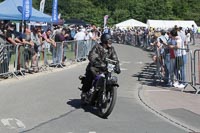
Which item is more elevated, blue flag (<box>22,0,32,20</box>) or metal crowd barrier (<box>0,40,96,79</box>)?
blue flag (<box>22,0,32,20</box>)

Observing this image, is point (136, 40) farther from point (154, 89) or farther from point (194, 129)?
point (194, 129)

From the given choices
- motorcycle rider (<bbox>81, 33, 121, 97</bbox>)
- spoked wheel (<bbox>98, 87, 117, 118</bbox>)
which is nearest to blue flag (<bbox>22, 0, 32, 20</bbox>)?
motorcycle rider (<bbox>81, 33, 121, 97</bbox>)

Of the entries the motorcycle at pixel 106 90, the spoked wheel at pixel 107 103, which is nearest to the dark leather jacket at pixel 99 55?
the motorcycle at pixel 106 90

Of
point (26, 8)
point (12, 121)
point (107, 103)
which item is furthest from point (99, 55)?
point (26, 8)

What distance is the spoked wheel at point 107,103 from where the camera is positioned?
958 cm

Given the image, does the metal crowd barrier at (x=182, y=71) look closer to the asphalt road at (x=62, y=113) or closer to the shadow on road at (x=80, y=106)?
the asphalt road at (x=62, y=113)

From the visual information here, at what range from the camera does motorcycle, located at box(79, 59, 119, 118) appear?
962cm

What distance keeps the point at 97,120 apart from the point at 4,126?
1.89 m

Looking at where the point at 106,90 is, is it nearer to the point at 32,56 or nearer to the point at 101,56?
the point at 101,56

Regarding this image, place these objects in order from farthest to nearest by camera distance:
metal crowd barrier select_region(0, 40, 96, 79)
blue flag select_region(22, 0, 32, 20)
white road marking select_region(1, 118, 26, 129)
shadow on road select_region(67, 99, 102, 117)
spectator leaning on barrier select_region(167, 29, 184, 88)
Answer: blue flag select_region(22, 0, 32, 20) → metal crowd barrier select_region(0, 40, 96, 79) → spectator leaning on barrier select_region(167, 29, 184, 88) → shadow on road select_region(67, 99, 102, 117) → white road marking select_region(1, 118, 26, 129)

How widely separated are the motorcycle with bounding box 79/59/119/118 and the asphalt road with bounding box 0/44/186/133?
21cm

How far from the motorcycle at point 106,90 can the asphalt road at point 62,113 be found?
214 millimetres

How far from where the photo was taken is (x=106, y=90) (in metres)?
9.92

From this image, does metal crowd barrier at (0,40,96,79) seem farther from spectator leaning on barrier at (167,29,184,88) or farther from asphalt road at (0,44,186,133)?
spectator leaning on barrier at (167,29,184,88)
